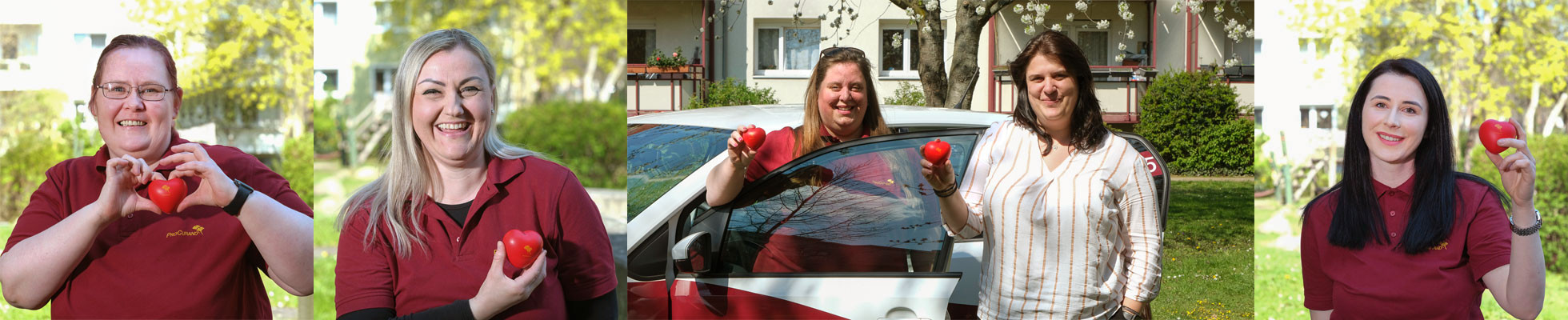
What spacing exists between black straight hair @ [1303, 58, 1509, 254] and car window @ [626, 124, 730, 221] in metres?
1.96

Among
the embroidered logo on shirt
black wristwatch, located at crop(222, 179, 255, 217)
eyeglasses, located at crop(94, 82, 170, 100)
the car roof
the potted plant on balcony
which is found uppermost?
the potted plant on balcony

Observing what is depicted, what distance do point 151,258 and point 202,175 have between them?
0.51 metres

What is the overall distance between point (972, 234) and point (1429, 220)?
138 centimetres

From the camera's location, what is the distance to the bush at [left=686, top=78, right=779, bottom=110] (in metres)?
3.61

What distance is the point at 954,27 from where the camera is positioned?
11.7 feet

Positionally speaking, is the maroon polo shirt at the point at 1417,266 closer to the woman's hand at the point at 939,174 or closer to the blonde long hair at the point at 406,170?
the woman's hand at the point at 939,174

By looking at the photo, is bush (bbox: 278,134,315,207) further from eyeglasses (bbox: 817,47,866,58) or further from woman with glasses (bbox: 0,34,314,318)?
→ eyeglasses (bbox: 817,47,866,58)

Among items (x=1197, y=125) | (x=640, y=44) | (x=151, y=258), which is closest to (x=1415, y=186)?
(x=1197, y=125)

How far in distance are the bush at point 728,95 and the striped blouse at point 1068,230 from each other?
3.49 feet

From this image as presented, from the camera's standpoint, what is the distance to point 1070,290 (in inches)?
108

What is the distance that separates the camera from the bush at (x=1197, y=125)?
11.7 ft

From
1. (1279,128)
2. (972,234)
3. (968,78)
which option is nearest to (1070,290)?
(972,234)

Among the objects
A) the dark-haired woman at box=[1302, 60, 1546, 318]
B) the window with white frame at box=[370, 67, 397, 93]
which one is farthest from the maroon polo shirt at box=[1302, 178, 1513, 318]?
the window with white frame at box=[370, 67, 397, 93]

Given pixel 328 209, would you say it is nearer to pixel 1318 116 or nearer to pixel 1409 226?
pixel 1318 116
